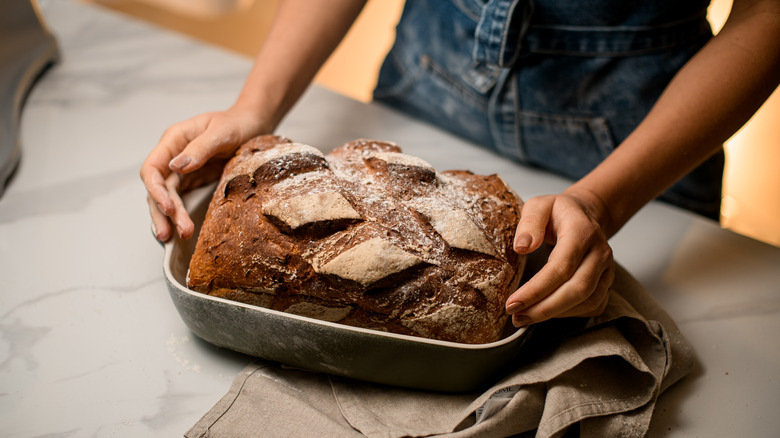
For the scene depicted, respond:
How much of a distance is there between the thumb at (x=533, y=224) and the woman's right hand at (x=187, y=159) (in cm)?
44

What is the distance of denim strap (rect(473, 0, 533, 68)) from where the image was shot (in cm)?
92

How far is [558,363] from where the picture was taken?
67 cm

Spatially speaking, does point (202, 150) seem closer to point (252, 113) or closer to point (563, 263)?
point (252, 113)

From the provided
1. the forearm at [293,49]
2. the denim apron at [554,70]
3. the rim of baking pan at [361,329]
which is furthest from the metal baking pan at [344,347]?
the denim apron at [554,70]

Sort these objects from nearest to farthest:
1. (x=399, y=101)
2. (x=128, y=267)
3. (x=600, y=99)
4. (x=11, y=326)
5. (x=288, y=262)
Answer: (x=288, y=262) → (x=11, y=326) → (x=128, y=267) → (x=600, y=99) → (x=399, y=101)

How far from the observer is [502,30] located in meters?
0.93

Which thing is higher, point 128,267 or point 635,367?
point 635,367

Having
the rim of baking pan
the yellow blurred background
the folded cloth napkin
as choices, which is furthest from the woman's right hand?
the yellow blurred background

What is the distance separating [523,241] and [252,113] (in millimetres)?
512

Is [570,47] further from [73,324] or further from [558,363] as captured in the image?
[73,324]

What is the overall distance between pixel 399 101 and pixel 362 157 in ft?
1.75

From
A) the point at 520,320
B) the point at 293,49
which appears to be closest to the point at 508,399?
the point at 520,320

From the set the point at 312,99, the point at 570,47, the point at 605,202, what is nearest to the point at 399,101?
the point at 312,99

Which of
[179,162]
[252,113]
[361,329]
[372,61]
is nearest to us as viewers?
[361,329]
